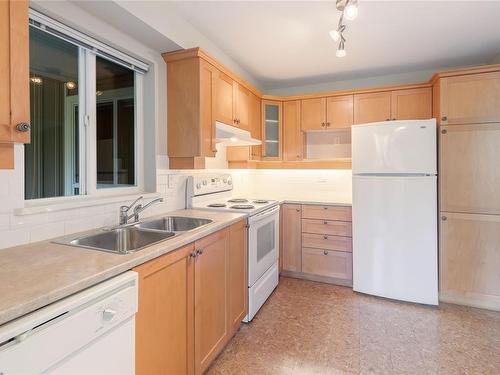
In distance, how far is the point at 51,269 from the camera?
40.8 inches

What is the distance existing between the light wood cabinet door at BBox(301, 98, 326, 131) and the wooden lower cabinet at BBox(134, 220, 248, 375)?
6.39ft

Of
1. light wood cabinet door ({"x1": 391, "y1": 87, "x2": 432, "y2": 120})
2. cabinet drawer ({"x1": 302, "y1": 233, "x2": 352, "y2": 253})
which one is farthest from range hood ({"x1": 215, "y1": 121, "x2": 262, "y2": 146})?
light wood cabinet door ({"x1": 391, "y1": 87, "x2": 432, "y2": 120})

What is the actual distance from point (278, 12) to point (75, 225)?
2020 millimetres

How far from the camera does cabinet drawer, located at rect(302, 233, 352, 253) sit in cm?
299

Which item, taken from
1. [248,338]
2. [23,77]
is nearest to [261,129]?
[248,338]

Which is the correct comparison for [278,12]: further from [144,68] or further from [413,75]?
[413,75]

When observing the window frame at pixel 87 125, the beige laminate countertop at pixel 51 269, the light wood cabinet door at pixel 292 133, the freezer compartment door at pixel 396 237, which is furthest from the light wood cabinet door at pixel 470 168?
the window frame at pixel 87 125

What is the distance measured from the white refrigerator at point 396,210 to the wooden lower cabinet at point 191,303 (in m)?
1.35

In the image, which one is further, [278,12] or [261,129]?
[261,129]

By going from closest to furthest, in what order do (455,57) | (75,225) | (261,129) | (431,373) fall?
(75,225)
(431,373)
(455,57)
(261,129)

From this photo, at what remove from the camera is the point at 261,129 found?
3592 mm

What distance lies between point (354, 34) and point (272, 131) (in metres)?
1.54

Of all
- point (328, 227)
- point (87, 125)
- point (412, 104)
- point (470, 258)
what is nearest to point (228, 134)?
point (87, 125)

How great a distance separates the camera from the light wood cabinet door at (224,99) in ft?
8.05
